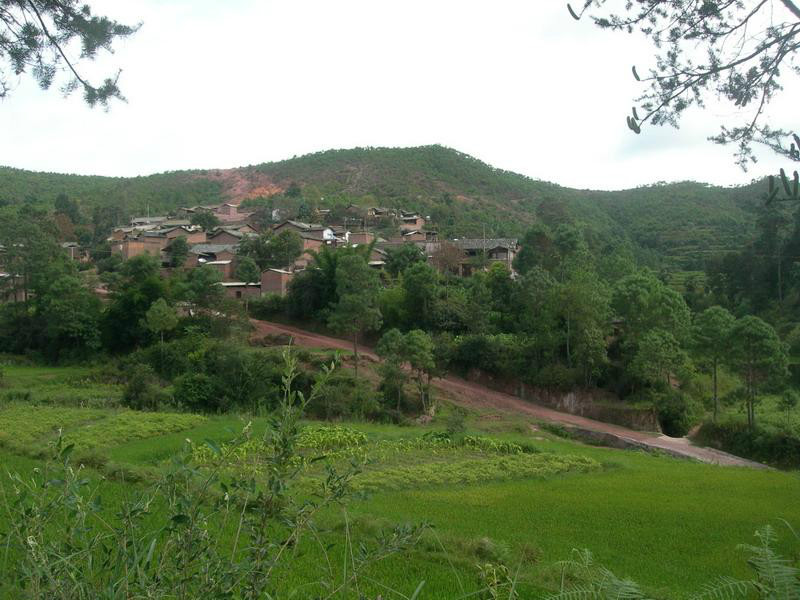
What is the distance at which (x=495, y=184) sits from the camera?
79.9m

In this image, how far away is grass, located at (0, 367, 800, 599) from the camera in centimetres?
771

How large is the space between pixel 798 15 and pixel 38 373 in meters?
32.2

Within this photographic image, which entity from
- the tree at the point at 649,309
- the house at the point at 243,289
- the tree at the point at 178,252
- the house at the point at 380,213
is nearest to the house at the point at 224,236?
the tree at the point at 178,252

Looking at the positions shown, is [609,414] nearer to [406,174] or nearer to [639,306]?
[639,306]

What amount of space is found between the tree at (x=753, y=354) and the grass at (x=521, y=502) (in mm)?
5025

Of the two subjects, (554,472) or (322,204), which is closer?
(554,472)

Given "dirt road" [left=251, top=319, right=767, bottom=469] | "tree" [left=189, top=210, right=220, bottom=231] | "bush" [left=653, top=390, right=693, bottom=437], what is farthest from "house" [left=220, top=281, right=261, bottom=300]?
"bush" [left=653, top=390, right=693, bottom=437]

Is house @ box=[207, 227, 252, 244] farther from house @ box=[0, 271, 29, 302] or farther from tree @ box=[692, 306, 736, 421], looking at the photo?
tree @ box=[692, 306, 736, 421]

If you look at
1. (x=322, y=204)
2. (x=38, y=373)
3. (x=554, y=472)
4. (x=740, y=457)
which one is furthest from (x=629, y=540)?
(x=322, y=204)

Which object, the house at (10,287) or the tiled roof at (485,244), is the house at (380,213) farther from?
the house at (10,287)

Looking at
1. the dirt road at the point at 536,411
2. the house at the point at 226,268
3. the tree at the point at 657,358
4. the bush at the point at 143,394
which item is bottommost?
the dirt road at the point at 536,411

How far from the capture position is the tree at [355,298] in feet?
95.5

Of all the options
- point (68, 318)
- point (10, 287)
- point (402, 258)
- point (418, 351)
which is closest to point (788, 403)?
point (418, 351)

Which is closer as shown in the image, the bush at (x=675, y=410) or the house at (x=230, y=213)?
the bush at (x=675, y=410)
